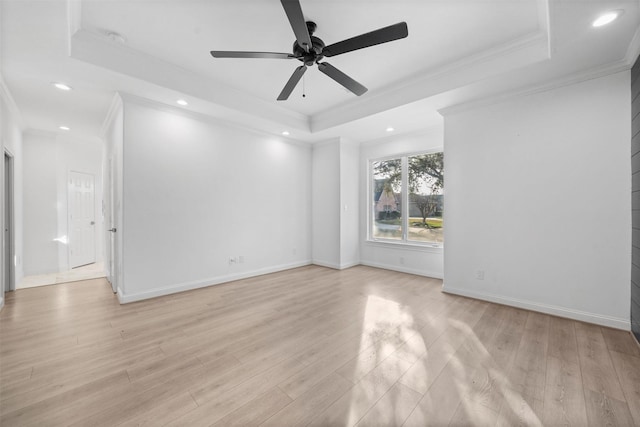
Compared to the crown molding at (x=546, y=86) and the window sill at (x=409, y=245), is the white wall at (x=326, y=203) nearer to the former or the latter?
the window sill at (x=409, y=245)

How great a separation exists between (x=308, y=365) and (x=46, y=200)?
234 inches

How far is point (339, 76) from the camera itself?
2.66m

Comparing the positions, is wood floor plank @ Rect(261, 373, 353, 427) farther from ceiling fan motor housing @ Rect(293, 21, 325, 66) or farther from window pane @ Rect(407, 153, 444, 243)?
window pane @ Rect(407, 153, 444, 243)

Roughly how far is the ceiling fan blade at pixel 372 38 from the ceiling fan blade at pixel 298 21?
21 centimetres

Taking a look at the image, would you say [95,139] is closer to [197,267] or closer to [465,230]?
[197,267]

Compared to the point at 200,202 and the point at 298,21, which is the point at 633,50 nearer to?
the point at 298,21

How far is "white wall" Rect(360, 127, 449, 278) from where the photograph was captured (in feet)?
15.2

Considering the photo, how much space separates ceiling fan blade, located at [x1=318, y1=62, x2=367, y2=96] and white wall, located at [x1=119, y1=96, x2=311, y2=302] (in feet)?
7.89

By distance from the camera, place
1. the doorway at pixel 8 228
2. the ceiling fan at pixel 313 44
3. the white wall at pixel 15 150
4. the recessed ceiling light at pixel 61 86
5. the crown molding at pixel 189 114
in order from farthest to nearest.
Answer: the doorway at pixel 8 228 → the crown molding at pixel 189 114 → the white wall at pixel 15 150 → the recessed ceiling light at pixel 61 86 → the ceiling fan at pixel 313 44

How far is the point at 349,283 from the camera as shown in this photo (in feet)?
14.1

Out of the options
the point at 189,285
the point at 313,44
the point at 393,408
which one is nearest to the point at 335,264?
the point at 189,285

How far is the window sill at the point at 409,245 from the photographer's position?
4.66 meters

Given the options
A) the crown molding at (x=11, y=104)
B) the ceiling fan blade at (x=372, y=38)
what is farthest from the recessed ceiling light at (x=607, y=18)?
the crown molding at (x=11, y=104)

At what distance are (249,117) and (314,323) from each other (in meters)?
3.25
